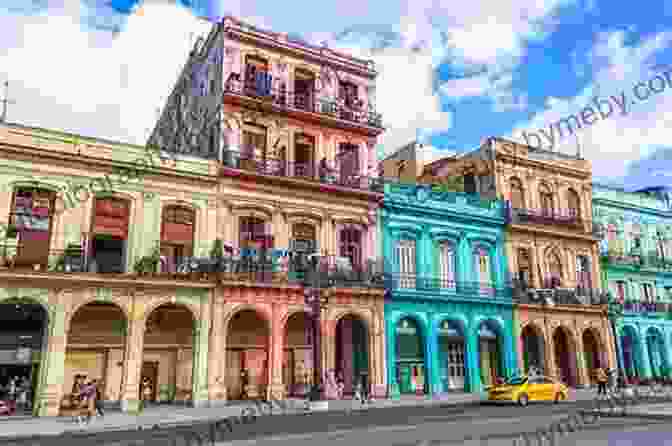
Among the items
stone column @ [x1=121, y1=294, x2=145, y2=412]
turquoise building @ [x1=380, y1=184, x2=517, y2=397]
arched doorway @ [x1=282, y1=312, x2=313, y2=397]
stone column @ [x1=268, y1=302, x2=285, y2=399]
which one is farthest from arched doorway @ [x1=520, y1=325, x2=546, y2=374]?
stone column @ [x1=121, y1=294, x2=145, y2=412]

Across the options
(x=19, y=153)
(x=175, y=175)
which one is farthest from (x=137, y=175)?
(x=19, y=153)

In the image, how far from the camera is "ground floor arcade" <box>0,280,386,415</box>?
65.3 feet

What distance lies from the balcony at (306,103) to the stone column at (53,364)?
11.6 m

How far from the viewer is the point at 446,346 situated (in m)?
29.3

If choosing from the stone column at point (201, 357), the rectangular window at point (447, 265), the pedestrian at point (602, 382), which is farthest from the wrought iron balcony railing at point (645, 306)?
the stone column at point (201, 357)

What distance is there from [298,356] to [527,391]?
9.91 meters

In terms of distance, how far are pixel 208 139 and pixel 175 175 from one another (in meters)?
3.70

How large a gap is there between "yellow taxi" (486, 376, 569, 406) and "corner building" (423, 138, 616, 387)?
20.9 feet

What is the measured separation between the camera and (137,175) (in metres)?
22.7

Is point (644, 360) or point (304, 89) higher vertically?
point (304, 89)

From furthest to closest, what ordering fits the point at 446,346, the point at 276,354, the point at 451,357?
the point at 451,357 → the point at 446,346 → the point at 276,354

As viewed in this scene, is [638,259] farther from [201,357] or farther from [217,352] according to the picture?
[201,357]

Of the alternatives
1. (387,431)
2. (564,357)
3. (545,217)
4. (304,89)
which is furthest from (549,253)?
(387,431)

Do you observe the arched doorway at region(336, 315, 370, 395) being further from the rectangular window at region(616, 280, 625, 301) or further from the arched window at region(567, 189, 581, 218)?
the rectangular window at region(616, 280, 625, 301)
